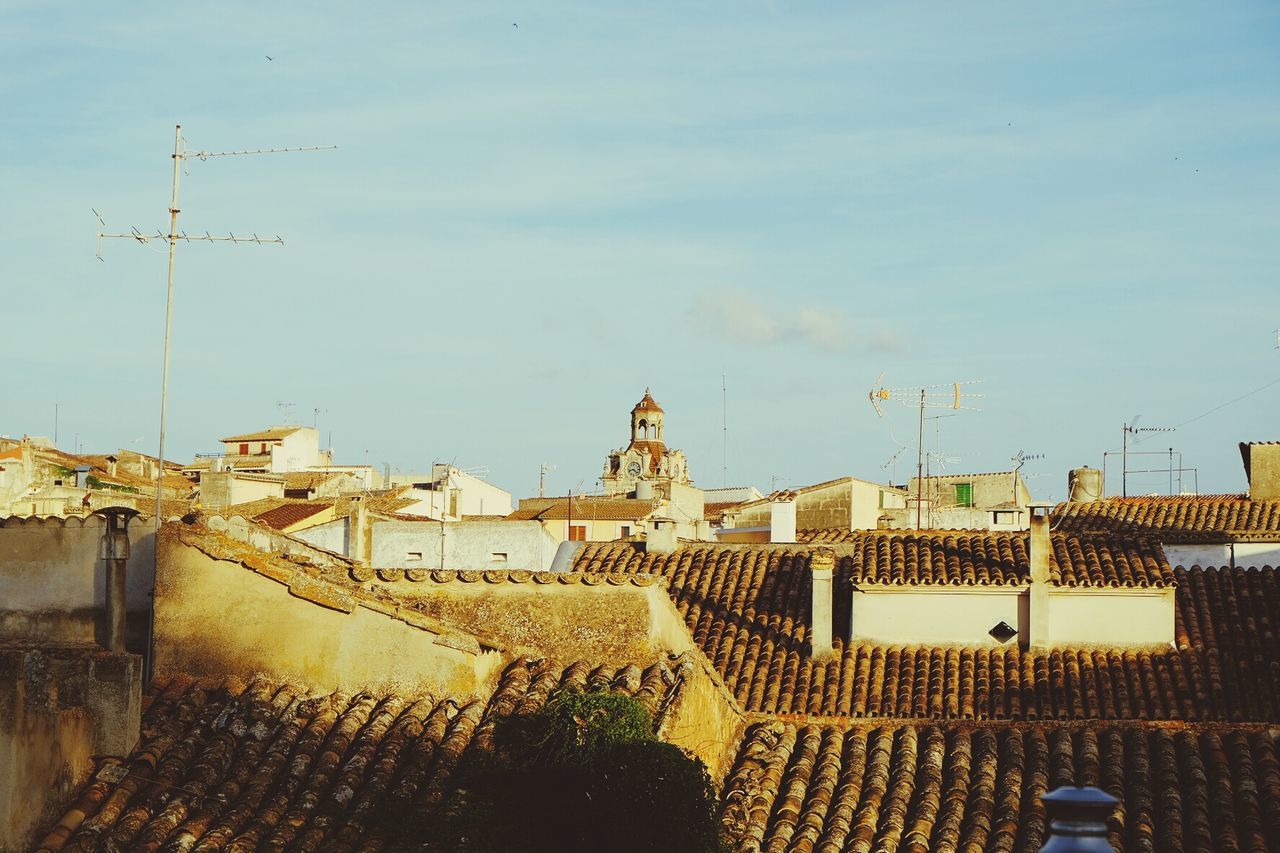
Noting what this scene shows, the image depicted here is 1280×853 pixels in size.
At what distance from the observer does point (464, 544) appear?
38.1 meters

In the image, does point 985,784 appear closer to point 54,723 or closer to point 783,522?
point 54,723

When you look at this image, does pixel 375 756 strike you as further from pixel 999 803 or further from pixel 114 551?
pixel 999 803

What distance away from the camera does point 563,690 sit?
13797 millimetres

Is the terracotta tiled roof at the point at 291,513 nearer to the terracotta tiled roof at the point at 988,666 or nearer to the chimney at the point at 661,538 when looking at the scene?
the chimney at the point at 661,538

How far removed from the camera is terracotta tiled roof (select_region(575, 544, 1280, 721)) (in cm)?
2205

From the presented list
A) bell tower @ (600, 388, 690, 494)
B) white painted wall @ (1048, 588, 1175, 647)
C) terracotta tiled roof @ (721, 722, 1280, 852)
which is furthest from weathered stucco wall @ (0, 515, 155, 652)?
bell tower @ (600, 388, 690, 494)

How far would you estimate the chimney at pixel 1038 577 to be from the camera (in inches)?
958

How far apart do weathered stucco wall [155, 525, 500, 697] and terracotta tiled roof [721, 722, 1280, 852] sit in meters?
2.99

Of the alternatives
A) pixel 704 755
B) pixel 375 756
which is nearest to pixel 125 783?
pixel 375 756

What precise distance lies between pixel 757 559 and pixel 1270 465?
60.1 feet

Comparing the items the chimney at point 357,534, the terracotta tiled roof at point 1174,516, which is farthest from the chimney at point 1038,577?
the chimney at point 357,534

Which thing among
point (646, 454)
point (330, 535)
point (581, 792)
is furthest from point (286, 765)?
point (646, 454)

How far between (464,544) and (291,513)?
7035mm

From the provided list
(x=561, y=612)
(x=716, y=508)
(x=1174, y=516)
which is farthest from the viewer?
(x=716, y=508)
